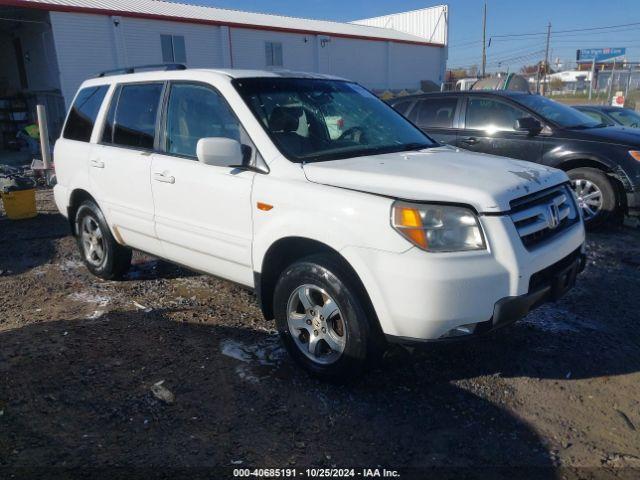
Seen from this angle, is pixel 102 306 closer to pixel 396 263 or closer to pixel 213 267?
pixel 213 267

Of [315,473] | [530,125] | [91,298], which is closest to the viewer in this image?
[315,473]

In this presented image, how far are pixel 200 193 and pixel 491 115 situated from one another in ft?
16.3

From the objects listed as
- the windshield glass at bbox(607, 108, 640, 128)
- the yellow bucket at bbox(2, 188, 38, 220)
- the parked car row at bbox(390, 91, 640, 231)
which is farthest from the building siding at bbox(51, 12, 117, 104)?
the windshield glass at bbox(607, 108, 640, 128)

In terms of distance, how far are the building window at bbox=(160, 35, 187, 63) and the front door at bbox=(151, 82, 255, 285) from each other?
19.6 metres

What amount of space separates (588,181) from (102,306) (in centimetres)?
566

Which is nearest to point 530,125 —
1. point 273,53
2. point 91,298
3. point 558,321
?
point 558,321

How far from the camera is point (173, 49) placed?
22.1m

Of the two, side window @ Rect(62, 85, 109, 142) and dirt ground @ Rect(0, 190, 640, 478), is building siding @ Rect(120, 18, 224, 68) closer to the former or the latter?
side window @ Rect(62, 85, 109, 142)

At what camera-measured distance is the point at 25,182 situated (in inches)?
312

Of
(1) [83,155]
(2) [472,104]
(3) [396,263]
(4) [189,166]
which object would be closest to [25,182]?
(1) [83,155]

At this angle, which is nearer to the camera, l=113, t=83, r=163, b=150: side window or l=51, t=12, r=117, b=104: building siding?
l=113, t=83, r=163, b=150: side window

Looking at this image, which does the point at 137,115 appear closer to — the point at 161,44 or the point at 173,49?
the point at 161,44

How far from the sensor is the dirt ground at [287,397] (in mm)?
2582

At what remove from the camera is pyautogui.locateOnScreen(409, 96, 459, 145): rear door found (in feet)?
24.5
